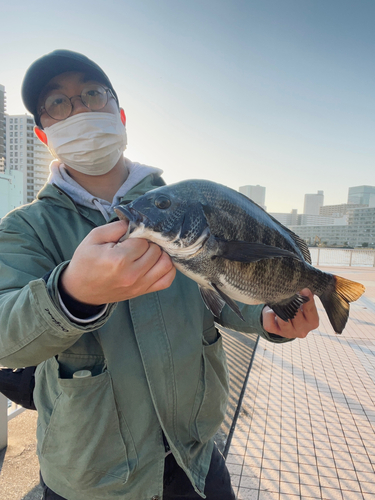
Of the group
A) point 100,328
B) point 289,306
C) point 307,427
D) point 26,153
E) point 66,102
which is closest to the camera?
point 100,328

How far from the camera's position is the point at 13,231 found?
137 cm

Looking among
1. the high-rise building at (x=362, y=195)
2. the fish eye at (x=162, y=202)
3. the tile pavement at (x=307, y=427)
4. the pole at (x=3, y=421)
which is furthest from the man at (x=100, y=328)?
the high-rise building at (x=362, y=195)

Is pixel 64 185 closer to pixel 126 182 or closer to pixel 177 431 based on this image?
pixel 126 182

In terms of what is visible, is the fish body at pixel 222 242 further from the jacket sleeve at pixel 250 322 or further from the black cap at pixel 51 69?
the black cap at pixel 51 69

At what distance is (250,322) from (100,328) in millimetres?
950

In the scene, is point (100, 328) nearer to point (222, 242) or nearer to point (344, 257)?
point (222, 242)

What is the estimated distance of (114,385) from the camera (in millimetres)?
1425

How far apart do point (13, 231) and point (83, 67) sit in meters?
1.16

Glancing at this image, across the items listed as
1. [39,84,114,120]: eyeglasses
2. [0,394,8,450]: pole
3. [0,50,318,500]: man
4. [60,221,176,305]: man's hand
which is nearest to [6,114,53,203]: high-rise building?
[0,394,8,450]: pole

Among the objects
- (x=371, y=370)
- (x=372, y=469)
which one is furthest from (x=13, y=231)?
(x=371, y=370)

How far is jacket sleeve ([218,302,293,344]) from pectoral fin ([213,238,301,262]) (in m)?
0.62

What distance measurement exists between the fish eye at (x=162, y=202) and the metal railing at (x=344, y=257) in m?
18.3

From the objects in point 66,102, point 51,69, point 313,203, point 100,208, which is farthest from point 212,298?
point 313,203

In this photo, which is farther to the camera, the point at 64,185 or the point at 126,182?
the point at 126,182
